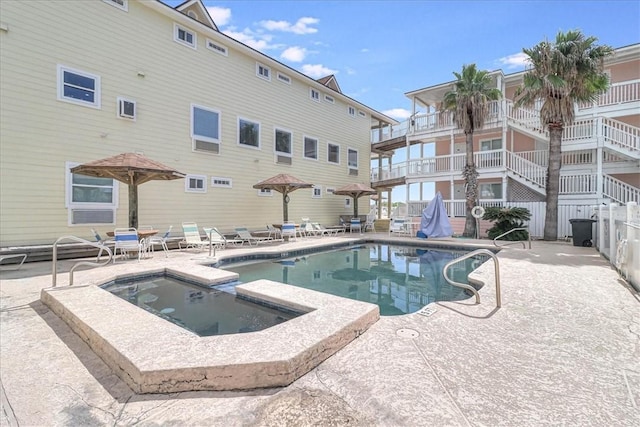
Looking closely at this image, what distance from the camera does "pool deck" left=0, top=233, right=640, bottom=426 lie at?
2.17 metres

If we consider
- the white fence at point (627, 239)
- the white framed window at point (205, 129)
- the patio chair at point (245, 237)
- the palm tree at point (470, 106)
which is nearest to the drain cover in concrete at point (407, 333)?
the white fence at point (627, 239)

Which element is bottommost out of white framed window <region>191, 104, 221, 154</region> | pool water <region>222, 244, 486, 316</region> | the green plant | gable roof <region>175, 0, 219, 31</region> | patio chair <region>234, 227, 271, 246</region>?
pool water <region>222, 244, 486, 316</region>

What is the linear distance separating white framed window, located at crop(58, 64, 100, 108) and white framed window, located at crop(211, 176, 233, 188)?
4.42 metres

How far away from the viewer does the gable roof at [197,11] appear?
12062mm

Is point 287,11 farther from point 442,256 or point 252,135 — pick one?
point 442,256

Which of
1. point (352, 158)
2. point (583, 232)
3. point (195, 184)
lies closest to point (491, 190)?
point (583, 232)

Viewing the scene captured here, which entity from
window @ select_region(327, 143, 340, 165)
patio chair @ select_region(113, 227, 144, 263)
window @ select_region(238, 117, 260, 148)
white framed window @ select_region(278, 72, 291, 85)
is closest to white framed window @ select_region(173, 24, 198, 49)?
window @ select_region(238, 117, 260, 148)

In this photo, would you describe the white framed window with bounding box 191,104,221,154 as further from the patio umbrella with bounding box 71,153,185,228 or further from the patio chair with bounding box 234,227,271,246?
the patio umbrella with bounding box 71,153,185,228

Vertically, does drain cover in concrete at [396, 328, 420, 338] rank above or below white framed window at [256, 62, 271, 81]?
below

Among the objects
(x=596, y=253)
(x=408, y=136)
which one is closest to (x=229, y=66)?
(x=408, y=136)

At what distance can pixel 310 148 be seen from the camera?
17094 millimetres

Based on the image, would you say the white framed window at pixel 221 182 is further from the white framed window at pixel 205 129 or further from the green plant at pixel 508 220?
the green plant at pixel 508 220

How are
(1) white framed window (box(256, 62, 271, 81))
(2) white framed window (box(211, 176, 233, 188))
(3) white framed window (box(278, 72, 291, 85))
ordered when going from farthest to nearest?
1. (3) white framed window (box(278, 72, 291, 85))
2. (1) white framed window (box(256, 62, 271, 81))
3. (2) white framed window (box(211, 176, 233, 188))

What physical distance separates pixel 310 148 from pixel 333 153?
6.71 feet
